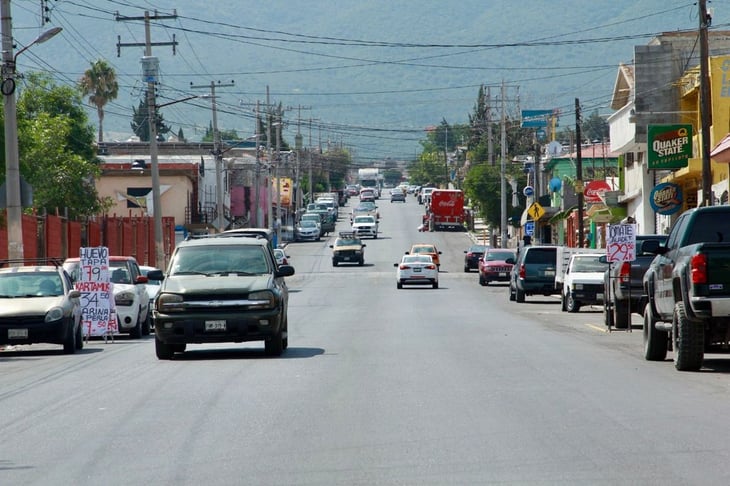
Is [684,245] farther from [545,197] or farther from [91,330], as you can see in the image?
[545,197]

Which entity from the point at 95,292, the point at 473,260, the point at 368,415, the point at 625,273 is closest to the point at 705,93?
the point at 625,273

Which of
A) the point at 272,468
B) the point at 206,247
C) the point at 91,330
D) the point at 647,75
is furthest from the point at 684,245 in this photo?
the point at 647,75

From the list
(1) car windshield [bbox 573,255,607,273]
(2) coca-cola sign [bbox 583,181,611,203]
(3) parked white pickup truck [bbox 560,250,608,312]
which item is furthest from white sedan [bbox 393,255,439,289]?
→ (1) car windshield [bbox 573,255,607,273]

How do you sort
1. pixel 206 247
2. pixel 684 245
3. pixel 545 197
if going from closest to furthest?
pixel 684 245 < pixel 206 247 < pixel 545 197

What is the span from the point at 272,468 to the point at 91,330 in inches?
717

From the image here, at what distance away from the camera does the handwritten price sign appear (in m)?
29.9

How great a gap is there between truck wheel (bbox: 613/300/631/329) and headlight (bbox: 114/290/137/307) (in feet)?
35.4

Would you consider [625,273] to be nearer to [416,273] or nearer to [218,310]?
[218,310]

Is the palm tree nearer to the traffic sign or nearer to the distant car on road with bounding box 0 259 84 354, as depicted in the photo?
the traffic sign

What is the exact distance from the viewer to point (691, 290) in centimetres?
1666

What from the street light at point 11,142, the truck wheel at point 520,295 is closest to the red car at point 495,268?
the truck wheel at point 520,295

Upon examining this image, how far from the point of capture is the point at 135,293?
29.5 metres

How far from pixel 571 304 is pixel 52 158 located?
2726 centimetres

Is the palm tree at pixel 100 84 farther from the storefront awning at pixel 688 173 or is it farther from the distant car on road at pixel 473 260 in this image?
the storefront awning at pixel 688 173
